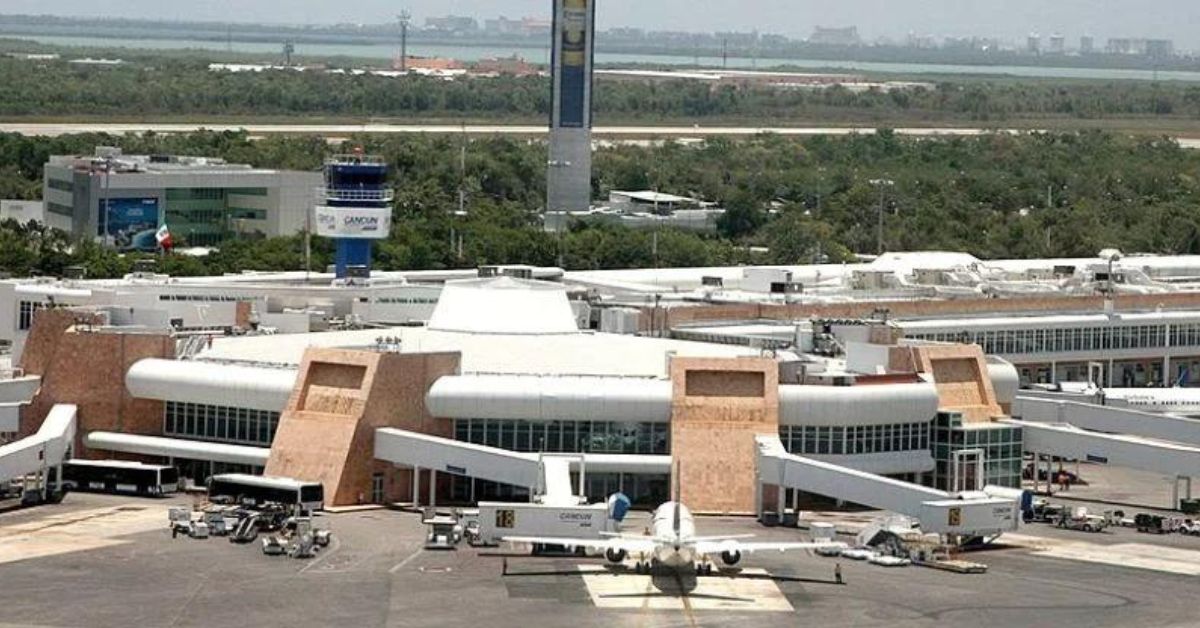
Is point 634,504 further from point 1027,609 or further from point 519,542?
point 1027,609

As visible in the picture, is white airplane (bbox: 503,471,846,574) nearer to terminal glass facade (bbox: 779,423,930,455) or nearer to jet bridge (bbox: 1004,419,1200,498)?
terminal glass facade (bbox: 779,423,930,455)

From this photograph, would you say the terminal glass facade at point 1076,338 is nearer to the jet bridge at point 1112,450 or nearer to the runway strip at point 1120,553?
the jet bridge at point 1112,450

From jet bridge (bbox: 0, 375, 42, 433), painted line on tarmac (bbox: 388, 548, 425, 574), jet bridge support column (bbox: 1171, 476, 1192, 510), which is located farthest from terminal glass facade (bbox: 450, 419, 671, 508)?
jet bridge support column (bbox: 1171, 476, 1192, 510)

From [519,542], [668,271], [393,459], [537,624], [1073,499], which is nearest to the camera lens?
[537,624]

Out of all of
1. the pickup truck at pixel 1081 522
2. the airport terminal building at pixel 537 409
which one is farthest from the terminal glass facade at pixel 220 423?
the pickup truck at pixel 1081 522

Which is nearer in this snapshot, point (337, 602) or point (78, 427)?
point (337, 602)

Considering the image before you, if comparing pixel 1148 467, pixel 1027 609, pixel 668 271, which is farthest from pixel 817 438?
pixel 668 271
